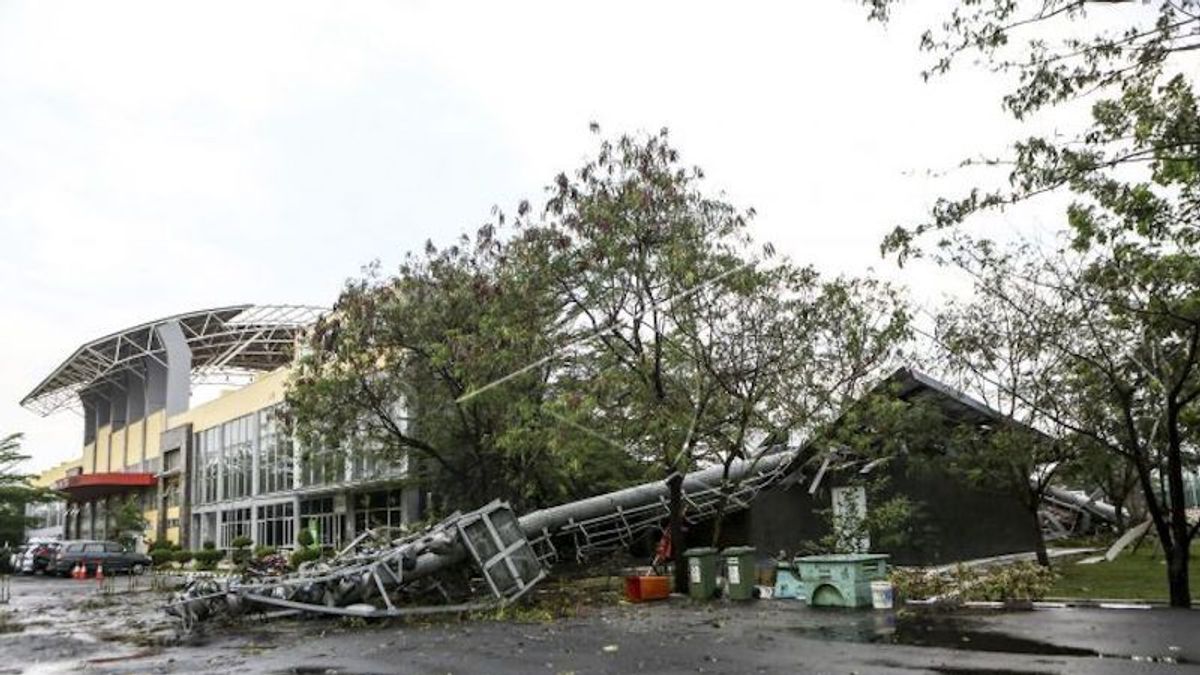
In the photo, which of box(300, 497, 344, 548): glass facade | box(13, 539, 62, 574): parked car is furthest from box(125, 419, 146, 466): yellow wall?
box(300, 497, 344, 548): glass facade

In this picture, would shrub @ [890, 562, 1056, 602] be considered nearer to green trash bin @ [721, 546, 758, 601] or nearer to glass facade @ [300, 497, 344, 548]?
green trash bin @ [721, 546, 758, 601]

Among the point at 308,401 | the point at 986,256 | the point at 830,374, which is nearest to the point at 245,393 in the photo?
the point at 308,401

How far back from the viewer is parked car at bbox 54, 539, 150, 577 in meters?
40.9

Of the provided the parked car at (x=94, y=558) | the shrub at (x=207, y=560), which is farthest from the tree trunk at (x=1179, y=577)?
the parked car at (x=94, y=558)

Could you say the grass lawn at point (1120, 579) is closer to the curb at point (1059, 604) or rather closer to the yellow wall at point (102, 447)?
the curb at point (1059, 604)

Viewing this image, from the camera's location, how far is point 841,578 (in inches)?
663

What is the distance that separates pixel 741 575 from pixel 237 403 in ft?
131

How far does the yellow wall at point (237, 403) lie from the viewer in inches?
1853

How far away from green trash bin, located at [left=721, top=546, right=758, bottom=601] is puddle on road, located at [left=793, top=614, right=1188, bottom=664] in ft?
13.5

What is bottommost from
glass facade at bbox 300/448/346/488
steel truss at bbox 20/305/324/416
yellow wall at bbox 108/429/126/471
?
glass facade at bbox 300/448/346/488

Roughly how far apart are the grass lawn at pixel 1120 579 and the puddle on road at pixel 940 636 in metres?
4.36

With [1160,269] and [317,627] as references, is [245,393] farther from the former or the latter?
[1160,269]

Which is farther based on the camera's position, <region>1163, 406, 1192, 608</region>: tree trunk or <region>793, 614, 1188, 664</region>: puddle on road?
<region>1163, 406, 1192, 608</region>: tree trunk

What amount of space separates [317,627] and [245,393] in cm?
3726
